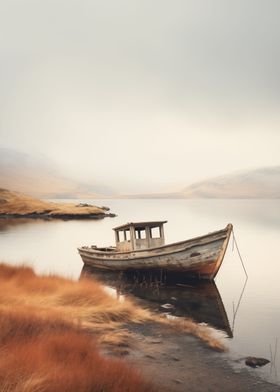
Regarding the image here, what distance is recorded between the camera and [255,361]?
11.1m

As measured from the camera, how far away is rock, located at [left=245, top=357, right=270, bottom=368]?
11.0 metres

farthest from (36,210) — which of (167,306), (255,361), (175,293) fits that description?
(255,361)

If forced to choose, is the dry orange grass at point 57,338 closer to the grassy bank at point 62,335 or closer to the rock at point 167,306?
the grassy bank at point 62,335

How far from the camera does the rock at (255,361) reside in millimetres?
10984

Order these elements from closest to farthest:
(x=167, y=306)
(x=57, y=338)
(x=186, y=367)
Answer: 1. (x=57, y=338)
2. (x=186, y=367)
3. (x=167, y=306)

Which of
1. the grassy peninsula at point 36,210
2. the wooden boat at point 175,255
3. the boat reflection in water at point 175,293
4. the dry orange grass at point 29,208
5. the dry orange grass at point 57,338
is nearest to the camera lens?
the dry orange grass at point 57,338

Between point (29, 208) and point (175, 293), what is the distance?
8769 cm

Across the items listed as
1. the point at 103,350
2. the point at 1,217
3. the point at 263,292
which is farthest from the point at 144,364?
the point at 1,217

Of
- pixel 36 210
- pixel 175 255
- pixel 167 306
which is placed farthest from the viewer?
pixel 36 210

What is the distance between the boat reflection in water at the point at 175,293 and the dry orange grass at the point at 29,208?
257 ft

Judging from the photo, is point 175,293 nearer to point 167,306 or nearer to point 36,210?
point 167,306

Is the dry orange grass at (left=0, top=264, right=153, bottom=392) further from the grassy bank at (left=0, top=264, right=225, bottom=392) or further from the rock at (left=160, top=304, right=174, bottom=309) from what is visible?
the rock at (left=160, top=304, right=174, bottom=309)

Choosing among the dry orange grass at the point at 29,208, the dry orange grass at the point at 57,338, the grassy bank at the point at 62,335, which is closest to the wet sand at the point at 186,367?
the grassy bank at the point at 62,335

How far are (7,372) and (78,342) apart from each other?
3.16 meters
